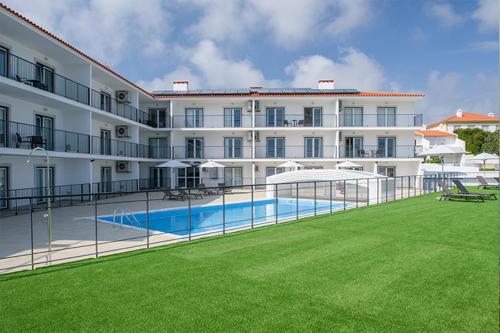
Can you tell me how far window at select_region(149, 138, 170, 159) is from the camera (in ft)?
99.3

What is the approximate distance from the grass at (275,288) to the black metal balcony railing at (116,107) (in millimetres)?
17700

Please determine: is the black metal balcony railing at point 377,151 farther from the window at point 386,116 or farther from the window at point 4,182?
the window at point 4,182

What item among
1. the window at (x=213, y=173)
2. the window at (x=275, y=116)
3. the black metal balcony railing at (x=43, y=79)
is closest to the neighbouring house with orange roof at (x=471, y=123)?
the window at (x=275, y=116)

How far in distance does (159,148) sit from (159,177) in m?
2.54

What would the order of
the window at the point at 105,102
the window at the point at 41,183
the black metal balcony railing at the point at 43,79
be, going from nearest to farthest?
the black metal balcony railing at the point at 43,79 → the window at the point at 41,183 → the window at the point at 105,102

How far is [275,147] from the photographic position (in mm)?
29828

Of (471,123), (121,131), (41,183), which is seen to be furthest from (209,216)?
(471,123)

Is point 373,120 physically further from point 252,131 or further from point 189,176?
point 189,176

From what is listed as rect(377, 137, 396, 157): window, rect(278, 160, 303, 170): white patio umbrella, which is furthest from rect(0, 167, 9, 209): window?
rect(377, 137, 396, 157): window

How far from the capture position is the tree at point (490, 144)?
2331 inches

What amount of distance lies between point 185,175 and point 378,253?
23570mm

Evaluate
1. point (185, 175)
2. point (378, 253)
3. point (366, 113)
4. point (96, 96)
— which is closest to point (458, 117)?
point (366, 113)

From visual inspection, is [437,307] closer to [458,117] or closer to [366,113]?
[366,113]

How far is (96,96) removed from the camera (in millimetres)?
22719
